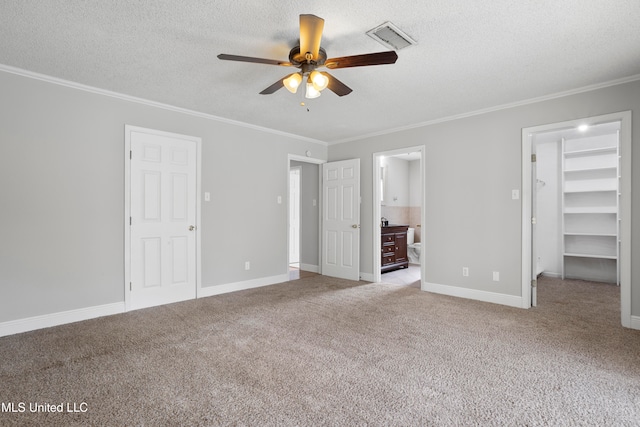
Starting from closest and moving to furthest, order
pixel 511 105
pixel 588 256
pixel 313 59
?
1. pixel 313 59
2. pixel 511 105
3. pixel 588 256

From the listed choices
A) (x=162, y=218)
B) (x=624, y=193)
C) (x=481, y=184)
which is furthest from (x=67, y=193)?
(x=624, y=193)

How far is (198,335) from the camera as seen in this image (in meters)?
3.07

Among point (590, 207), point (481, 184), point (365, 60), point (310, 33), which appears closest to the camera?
point (310, 33)

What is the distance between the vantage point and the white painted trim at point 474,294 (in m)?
4.01

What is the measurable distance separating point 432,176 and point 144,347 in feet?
13.2

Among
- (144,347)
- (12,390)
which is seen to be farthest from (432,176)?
(12,390)

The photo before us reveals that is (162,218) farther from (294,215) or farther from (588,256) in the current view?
(588,256)

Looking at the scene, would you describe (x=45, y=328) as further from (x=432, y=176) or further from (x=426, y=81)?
(x=432, y=176)

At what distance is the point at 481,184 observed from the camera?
14.1 feet

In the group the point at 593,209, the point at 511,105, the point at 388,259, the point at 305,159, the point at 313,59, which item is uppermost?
the point at 511,105

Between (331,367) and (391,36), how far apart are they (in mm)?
2481

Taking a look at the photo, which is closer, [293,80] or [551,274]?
[293,80]

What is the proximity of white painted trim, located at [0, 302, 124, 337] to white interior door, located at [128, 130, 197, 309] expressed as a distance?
22cm

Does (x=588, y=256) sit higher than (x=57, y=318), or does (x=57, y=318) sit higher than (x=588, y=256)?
(x=588, y=256)
